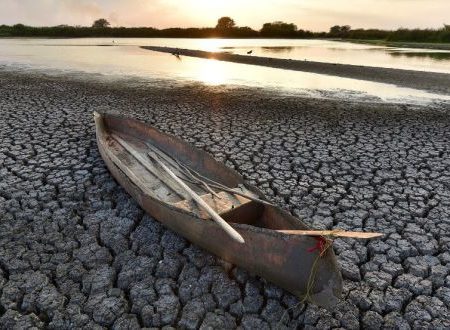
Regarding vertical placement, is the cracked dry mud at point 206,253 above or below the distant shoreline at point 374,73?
below

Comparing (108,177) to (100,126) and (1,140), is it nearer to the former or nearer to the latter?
(100,126)

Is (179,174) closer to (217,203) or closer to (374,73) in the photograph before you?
(217,203)

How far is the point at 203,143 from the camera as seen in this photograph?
725 cm

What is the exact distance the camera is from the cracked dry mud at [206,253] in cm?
302

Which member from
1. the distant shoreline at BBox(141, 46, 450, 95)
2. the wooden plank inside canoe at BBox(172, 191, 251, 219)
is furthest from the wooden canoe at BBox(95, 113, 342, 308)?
the distant shoreline at BBox(141, 46, 450, 95)

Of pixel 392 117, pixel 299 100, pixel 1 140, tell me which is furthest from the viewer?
pixel 299 100

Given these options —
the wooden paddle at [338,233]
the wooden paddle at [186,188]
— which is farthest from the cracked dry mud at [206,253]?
the wooden paddle at [338,233]

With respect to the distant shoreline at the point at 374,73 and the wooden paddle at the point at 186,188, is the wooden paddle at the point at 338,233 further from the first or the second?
the distant shoreline at the point at 374,73

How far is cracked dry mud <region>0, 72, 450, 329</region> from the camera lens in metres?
3.02

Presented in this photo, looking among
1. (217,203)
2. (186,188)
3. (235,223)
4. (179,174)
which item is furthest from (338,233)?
(179,174)

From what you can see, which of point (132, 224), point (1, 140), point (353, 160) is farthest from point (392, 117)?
point (1, 140)

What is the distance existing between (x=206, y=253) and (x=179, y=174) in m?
1.70

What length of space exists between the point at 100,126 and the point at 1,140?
74.7 inches

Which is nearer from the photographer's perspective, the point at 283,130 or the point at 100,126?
the point at 100,126
